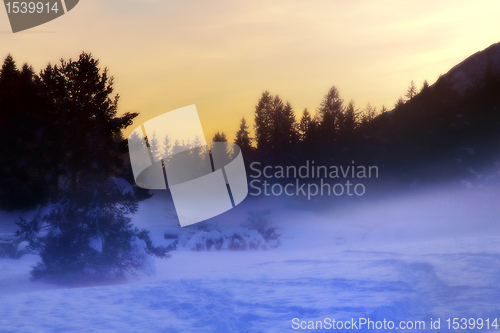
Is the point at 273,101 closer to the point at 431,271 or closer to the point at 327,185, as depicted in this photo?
the point at 327,185

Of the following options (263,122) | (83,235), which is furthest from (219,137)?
(83,235)

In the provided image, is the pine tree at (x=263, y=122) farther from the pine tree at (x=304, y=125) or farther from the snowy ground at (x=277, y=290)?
the snowy ground at (x=277, y=290)

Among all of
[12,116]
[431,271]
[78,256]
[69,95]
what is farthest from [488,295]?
[12,116]

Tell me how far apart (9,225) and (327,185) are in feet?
109

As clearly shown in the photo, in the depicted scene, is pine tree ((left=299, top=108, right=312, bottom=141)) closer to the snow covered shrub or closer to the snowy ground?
the snowy ground

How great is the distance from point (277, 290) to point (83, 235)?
10.3 meters

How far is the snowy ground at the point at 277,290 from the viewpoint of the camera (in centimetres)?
1844

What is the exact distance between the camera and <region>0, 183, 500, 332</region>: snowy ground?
60.5ft

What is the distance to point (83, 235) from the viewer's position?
2406 centimetres

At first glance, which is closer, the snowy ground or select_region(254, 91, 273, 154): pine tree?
the snowy ground

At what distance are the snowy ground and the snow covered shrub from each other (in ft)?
3.43

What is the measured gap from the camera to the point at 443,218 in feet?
158

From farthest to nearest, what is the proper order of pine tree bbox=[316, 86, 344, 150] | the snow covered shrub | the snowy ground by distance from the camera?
pine tree bbox=[316, 86, 344, 150]
the snow covered shrub
the snowy ground

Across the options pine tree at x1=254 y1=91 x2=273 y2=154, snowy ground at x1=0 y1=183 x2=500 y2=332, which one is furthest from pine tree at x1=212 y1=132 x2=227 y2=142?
snowy ground at x1=0 y1=183 x2=500 y2=332
